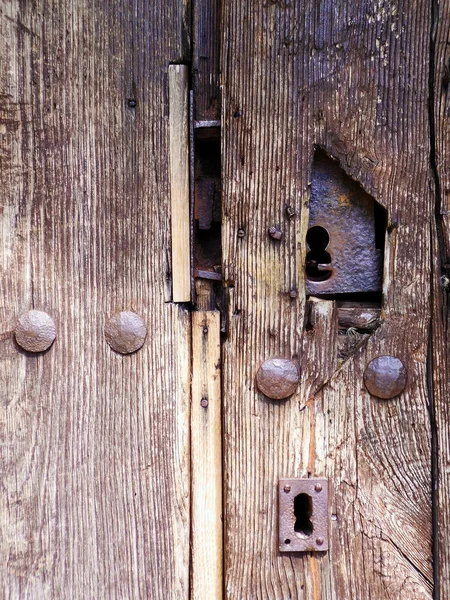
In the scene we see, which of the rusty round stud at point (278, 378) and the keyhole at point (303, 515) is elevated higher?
the rusty round stud at point (278, 378)

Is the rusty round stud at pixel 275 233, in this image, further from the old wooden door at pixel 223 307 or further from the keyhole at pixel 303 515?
the keyhole at pixel 303 515

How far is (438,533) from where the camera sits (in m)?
0.83

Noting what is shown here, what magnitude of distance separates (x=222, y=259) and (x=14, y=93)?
403 mm

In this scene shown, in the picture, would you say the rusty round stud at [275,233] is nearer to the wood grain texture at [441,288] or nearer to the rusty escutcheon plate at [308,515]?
the wood grain texture at [441,288]

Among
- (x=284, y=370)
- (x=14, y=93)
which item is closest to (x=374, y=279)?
(x=284, y=370)

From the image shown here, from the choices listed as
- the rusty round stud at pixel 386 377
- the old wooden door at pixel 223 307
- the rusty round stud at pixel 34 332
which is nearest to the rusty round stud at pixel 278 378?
the old wooden door at pixel 223 307

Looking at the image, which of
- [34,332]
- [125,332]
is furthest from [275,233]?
[34,332]

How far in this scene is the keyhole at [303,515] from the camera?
2.72 feet

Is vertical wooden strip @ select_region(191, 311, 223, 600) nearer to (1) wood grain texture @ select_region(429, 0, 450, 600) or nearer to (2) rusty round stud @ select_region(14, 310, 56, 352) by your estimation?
(2) rusty round stud @ select_region(14, 310, 56, 352)

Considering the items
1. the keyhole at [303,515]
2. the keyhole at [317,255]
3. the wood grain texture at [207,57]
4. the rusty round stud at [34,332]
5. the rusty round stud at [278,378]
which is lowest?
the keyhole at [303,515]

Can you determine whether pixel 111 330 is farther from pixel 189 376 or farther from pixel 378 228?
pixel 378 228

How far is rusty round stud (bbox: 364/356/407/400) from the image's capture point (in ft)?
2.70

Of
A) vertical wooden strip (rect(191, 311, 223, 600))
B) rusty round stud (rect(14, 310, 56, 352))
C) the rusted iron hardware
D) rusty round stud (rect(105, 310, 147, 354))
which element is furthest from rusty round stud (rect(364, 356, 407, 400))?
rusty round stud (rect(14, 310, 56, 352))

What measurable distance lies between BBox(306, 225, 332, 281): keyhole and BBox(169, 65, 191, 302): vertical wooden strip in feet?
0.61
